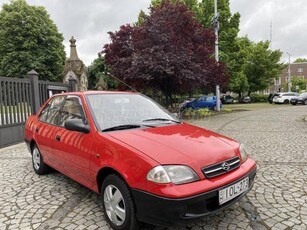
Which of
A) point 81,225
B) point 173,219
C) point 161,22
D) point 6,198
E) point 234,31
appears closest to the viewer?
point 173,219

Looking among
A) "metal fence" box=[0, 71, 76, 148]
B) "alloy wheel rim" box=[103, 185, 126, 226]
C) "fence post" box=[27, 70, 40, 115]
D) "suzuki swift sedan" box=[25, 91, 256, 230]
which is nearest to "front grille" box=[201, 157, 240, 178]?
"suzuki swift sedan" box=[25, 91, 256, 230]

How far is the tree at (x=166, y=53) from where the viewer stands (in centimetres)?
1281

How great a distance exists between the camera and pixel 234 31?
23.6 m

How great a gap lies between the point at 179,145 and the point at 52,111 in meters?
2.73

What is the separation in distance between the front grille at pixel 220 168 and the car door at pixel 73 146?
142 centimetres

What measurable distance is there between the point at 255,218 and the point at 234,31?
76.8 feet

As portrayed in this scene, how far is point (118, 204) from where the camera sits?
2707mm

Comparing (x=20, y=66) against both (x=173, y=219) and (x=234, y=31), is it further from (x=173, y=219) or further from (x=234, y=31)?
(x=173, y=219)

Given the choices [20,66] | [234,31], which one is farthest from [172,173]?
[20,66]

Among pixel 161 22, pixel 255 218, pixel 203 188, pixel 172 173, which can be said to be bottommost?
pixel 255 218

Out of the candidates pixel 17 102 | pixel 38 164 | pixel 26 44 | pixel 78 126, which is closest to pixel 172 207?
pixel 78 126

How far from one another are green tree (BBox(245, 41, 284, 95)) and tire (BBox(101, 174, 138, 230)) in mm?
34974

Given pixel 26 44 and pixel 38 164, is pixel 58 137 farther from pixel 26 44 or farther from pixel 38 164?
pixel 26 44

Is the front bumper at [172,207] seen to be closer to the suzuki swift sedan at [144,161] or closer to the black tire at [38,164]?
the suzuki swift sedan at [144,161]
